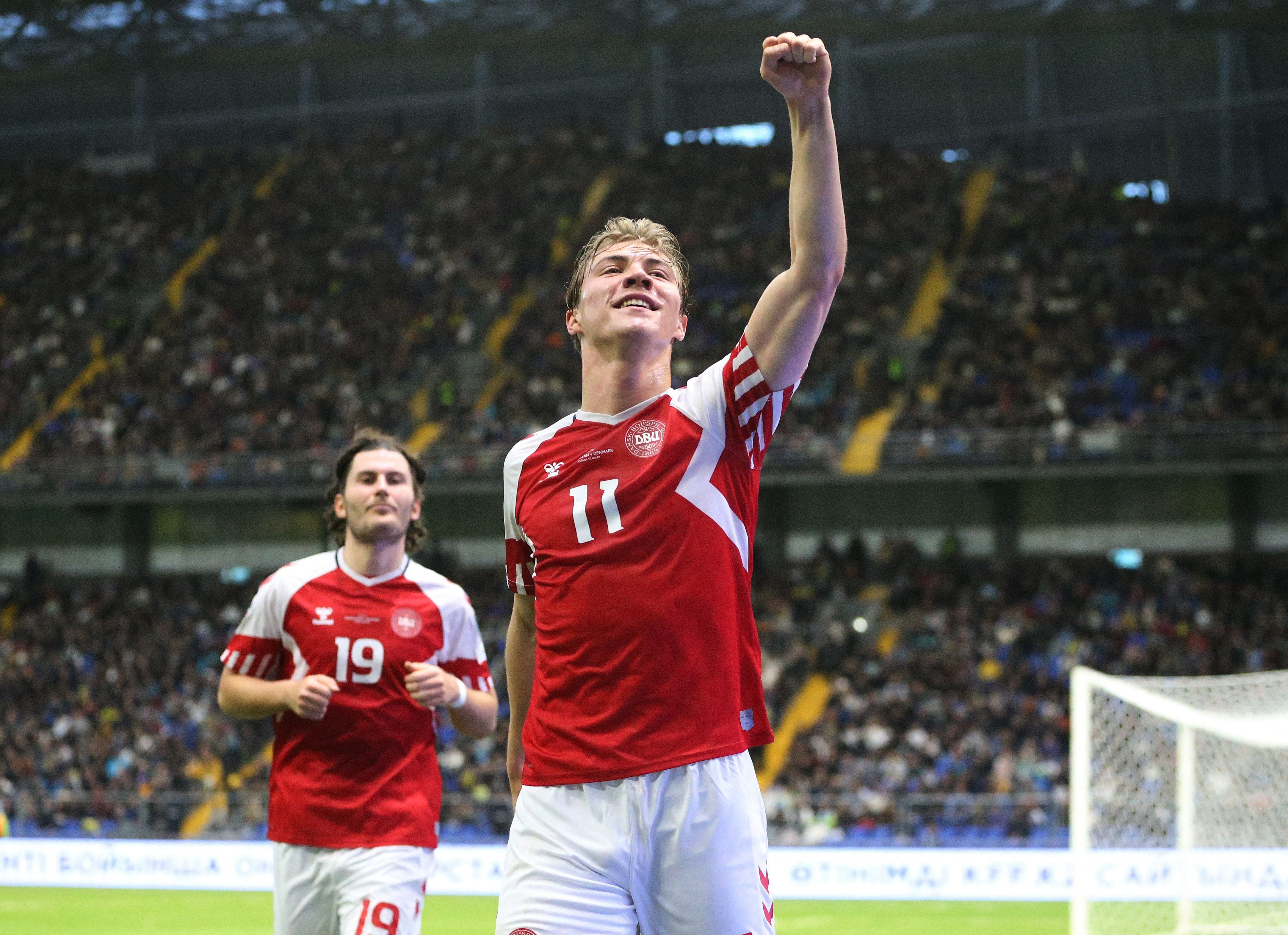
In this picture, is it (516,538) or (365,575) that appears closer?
(516,538)

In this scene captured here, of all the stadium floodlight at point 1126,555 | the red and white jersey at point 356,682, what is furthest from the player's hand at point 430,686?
the stadium floodlight at point 1126,555

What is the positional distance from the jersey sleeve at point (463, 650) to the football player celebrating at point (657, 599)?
216cm

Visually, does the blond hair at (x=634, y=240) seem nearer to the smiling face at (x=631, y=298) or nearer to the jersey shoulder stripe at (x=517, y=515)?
the smiling face at (x=631, y=298)

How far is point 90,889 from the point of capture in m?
18.5

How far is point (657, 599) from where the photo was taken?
3.66 m

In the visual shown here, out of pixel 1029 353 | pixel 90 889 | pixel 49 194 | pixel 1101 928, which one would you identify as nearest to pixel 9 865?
pixel 90 889

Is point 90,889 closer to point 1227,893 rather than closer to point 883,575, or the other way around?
point 1227,893

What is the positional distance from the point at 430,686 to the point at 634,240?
7.20ft

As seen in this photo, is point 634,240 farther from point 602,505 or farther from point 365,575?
point 365,575

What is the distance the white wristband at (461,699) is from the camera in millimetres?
5727

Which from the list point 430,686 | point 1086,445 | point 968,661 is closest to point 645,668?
point 430,686

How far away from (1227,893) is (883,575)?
14.0 meters

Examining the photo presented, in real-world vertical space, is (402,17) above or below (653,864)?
above

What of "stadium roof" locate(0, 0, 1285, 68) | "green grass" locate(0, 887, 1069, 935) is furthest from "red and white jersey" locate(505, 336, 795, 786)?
"stadium roof" locate(0, 0, 1285, 68)
